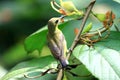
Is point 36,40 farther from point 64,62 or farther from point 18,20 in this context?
point 18,20

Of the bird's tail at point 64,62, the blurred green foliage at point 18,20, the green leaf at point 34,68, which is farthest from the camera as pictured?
the blurred green foliage at point 18,20

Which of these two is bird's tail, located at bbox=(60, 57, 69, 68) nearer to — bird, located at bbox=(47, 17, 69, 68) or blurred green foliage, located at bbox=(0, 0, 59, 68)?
bird, located at bbox=(47, 17, 69, 68)

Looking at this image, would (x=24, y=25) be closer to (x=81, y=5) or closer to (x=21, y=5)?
(x=21, y=5)

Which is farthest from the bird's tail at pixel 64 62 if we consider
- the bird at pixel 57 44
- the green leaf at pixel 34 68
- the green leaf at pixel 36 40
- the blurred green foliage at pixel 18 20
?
the blurred green foliage at pixel 18 20

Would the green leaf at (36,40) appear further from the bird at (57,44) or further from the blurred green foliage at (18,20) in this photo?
the blurred green foliage at (18,20)

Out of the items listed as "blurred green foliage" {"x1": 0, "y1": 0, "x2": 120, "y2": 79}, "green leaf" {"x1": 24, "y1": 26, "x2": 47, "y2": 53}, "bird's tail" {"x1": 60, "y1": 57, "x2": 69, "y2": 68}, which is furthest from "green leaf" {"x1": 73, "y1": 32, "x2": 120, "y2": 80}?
"blurred green foliage" {"x1": 0, "y1": 0, "x2": 120, "y2": 79}

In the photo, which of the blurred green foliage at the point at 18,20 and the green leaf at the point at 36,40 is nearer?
the green leaf at the point at 36,40
